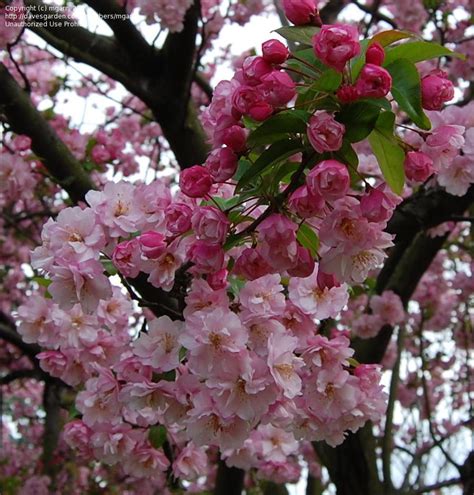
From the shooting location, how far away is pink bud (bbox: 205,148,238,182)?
103 centimetres

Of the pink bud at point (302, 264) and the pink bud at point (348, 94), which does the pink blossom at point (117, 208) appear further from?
the pink bud at point (348, 94)

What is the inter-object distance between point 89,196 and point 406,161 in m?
0.59

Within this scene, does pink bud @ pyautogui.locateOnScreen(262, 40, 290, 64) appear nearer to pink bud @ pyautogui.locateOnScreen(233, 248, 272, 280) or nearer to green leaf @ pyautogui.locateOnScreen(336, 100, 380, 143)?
green leaf @ pyautogui.locateOnScreen(336, 100, 380, 143)

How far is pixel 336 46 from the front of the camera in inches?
35.4

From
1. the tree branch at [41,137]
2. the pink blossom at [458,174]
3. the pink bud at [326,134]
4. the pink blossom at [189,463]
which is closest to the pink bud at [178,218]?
the pink bud at [326,134]

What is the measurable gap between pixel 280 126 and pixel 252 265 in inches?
9.2

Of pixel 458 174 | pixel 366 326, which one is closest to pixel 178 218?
pixel 458 174

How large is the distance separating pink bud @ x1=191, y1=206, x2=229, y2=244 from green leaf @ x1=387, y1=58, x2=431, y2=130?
32 centimetres

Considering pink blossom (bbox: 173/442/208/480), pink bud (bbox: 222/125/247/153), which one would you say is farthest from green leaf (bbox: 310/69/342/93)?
pink blossom (bbox: 173/442/208/480)

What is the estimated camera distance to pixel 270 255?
1.02 metres

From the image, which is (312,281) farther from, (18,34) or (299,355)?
(18,34)

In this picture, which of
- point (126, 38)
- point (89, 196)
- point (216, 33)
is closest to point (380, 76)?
point (89, 196)

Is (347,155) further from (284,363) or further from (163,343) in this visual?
(163,343)

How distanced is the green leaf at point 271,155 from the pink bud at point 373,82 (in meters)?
0.15
